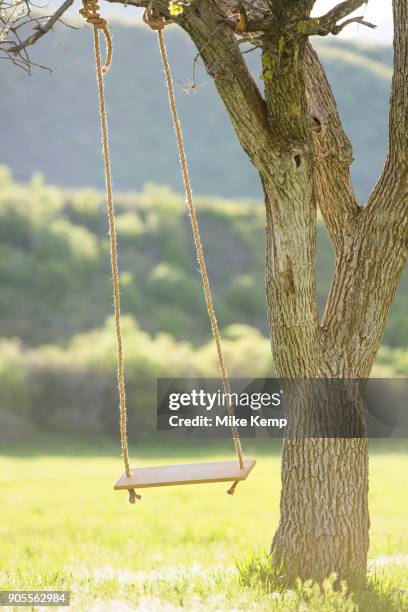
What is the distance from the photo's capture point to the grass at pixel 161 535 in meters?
3.26

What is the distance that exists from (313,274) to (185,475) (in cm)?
97

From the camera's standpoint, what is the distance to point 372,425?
44.7 ft

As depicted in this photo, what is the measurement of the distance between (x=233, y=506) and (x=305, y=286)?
17.9ft

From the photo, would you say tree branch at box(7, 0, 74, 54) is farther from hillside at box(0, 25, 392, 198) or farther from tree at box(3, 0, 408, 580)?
hillside at box(0, 25, 392, 198)

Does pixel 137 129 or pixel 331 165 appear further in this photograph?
pixel 137 129

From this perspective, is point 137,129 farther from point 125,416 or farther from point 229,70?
point 125,416

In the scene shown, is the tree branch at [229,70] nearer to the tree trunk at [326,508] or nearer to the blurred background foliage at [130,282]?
the tree trunk at [326,508]

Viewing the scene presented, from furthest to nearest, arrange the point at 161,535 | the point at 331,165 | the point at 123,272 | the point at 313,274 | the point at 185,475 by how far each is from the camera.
A: 1. the point at 123,272
2. the point at 161,535
3. the point at 331,165
4. the point at 313,274
5. the point at 185,475

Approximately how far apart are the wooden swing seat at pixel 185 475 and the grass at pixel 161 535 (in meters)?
0.51

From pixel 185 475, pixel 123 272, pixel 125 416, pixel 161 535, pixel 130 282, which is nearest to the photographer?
pixel 185 475

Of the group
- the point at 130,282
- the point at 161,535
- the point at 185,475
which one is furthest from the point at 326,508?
the point at 130,282

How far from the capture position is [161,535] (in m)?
6.32

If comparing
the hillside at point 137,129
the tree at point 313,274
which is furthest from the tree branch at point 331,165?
the hillside at point 137,129

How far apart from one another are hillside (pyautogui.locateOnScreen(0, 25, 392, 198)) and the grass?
781 inches
